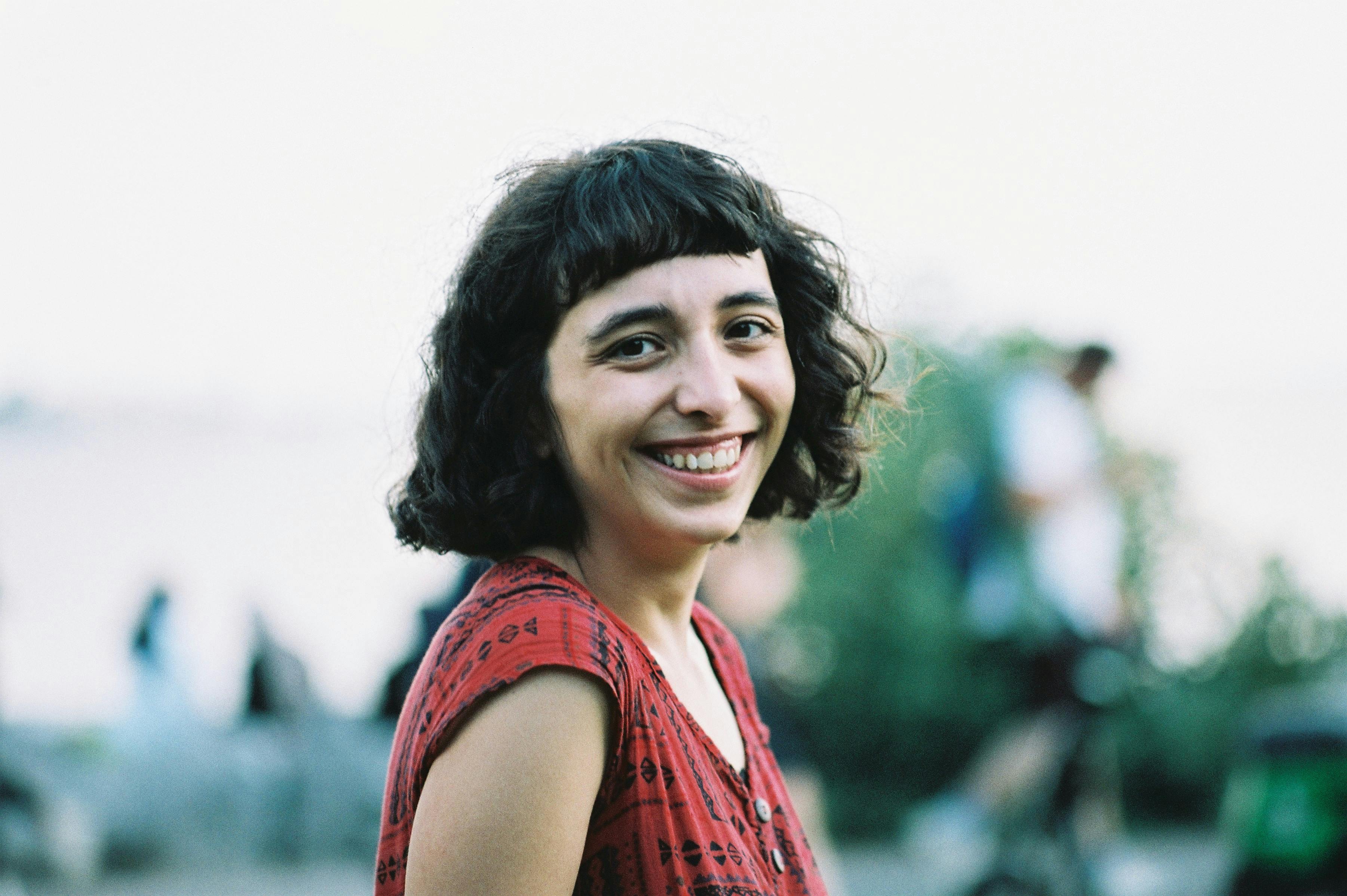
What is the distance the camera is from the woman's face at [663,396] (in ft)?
4.73

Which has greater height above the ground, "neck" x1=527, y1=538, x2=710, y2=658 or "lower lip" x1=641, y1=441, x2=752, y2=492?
"lower lip" x1=641, y1=441, x2=752, y2=492

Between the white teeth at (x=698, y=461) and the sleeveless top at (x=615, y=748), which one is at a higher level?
the white teeth at (x=698, y=461)

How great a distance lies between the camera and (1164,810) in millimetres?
5609

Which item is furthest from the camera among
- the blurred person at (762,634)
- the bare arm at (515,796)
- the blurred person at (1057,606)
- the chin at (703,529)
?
the blurred person at (1057,606)

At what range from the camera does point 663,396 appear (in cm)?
144

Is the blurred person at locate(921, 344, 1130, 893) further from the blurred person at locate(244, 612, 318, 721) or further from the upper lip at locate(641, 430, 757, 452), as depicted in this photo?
the upper lip at locate(641, 430, 757, 452)

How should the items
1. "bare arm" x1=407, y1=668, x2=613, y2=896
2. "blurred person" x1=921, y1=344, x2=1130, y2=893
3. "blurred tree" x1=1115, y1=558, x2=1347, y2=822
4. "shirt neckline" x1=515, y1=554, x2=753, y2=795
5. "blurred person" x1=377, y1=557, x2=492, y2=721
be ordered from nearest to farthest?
"bare arm" x1=407, y1=668, x2=613, y2=896, "shirt neckline" x1=515, y1=554, x2=753, y2=795, "blurred person" x1=377, y1=557, x2=492, y2=721, "blurred person" x1=921, y1=344, x2=1130, y2=893, "blurred tree" x1=1115, y1=558, x2=1347, y2=822

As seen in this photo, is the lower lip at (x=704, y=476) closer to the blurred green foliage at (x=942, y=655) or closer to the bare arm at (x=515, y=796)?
the bare arm at (x=515, y=796)

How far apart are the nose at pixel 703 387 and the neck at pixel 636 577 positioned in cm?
20

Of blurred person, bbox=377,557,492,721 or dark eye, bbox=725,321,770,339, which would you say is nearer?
dark eye, bbox=725,321,770,339

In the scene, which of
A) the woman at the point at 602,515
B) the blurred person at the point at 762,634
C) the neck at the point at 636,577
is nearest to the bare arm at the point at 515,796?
the woman at the point at 602,515

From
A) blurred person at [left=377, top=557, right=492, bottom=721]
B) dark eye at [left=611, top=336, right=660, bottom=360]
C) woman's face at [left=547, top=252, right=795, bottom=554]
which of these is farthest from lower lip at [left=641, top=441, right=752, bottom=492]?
blurred person at [left=377, top=557, right=492, bottom=721]

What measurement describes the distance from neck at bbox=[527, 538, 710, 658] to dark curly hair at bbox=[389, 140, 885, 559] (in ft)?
0.10

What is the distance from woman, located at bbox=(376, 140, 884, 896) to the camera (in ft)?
3.89
